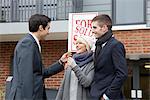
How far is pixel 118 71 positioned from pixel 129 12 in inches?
274

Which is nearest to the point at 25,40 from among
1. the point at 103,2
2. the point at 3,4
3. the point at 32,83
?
the point at 32,83

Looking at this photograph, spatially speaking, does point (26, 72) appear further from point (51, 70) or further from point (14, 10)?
point (14, 10)

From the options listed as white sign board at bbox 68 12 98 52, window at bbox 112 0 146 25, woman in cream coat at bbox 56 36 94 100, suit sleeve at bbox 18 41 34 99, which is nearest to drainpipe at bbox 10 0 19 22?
window at bbox 112 0 146 25

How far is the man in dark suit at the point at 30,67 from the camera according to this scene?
3.62m

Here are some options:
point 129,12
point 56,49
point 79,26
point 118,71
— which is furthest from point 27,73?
point 56,49

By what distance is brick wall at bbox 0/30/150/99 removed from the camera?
10188mm

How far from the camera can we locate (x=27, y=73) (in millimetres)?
3613

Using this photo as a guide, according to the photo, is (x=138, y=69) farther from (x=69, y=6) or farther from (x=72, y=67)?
(x=72, y=67)

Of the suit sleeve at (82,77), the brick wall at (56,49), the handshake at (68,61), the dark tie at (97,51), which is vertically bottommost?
the brick wall at (56,49)

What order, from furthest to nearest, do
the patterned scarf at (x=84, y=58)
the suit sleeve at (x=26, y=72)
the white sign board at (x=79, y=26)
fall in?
the white sign board at (x=79, y=26), the patterned scarf at (x=84, y=58), the suit sleeve at (x=26, y=72)

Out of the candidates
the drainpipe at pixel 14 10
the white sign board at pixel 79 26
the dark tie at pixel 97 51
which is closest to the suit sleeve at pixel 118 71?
the dark tie at pixel 97 51

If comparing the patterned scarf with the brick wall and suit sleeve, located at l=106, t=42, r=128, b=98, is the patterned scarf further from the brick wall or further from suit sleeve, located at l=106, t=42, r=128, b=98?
the brick wall

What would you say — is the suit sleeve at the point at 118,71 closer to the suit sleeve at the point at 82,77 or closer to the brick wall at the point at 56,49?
the suit sleeve at the point at 82,77

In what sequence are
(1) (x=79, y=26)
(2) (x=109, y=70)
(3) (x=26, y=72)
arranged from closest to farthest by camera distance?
(3) (x=26, y=72) → (2) (x=109, y=70) → (1) (x=79, y=26)
